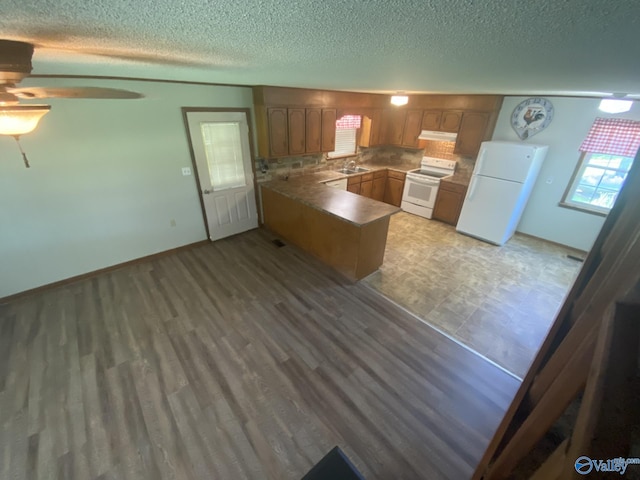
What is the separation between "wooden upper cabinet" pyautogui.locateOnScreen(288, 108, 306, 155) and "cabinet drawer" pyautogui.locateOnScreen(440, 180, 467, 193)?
273 cm

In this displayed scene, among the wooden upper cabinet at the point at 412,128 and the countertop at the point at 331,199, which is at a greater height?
the wooden upper cabinet at the point at 412,128

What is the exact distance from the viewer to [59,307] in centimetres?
298

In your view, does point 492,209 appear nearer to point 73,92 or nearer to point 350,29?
point 350,29

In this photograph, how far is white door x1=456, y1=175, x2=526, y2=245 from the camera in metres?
4.16

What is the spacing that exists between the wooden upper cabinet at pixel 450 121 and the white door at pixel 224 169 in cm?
358

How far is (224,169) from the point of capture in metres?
4.09

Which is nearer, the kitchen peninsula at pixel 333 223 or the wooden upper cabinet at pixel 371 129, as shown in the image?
the kitchen peninsula at pixel 333 223

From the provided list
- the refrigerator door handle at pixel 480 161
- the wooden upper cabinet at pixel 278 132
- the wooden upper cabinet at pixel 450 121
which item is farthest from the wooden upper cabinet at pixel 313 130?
the refrigerator door handle at pixel 480 161

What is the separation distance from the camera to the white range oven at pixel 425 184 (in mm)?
5137

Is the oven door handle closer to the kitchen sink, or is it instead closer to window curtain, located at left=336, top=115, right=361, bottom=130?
the kitchen sink

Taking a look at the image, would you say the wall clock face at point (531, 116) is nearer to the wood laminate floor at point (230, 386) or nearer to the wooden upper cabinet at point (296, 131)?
the wooden upper cabinet at point (296, 131)

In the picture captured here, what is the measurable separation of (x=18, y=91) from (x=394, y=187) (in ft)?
17.8

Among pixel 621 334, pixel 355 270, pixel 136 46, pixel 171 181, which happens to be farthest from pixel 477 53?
pixel 171 181

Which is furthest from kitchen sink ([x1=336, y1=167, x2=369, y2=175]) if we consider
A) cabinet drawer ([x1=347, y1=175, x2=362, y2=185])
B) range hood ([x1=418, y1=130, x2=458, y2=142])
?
range hood ([x1=418, y1=130, x2=458, y2=142])
